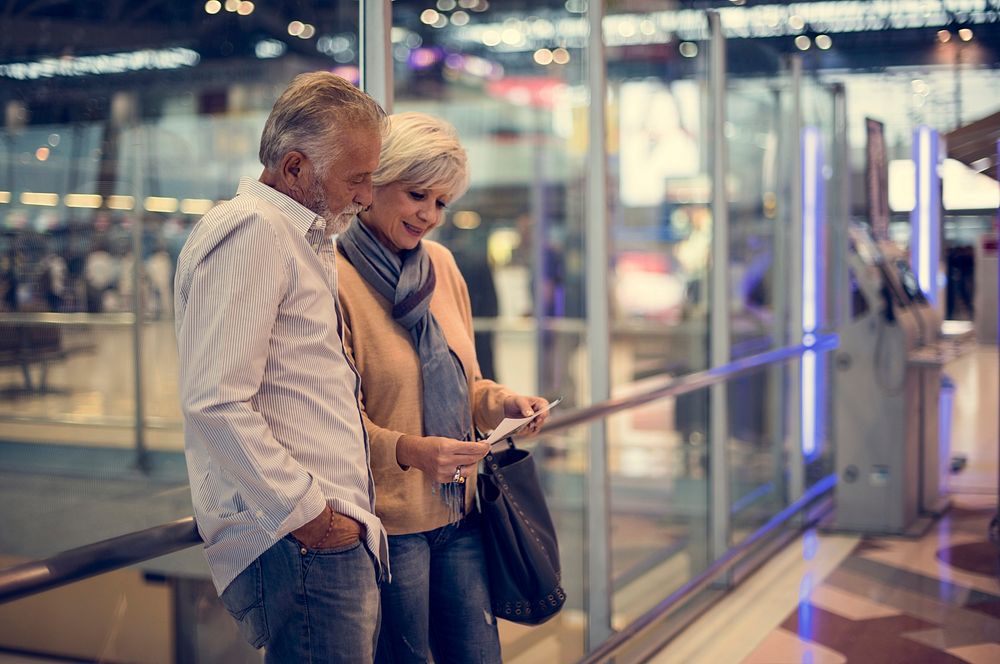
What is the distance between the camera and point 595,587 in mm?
3771

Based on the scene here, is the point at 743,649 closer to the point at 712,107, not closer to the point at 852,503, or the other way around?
the point at 852,503

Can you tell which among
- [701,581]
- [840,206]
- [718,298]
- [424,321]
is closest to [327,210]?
[424,321]

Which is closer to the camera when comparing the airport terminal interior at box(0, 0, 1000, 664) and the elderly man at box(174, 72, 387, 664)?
the elderly man at box(174, 72, 387, 664)

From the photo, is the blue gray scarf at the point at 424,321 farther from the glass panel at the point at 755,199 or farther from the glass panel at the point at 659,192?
the glass panel at the point at 755,199

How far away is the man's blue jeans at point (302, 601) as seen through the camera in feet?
5.29

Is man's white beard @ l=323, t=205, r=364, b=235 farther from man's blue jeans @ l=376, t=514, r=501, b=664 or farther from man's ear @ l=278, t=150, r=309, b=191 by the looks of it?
man's blue jeans @ l=376, t=514, r=501, b=664

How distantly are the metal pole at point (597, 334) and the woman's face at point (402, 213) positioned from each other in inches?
74.0

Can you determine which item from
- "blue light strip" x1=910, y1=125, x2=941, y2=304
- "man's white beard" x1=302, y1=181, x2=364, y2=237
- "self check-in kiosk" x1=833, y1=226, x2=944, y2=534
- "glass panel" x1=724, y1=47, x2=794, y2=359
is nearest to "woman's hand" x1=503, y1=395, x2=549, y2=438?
"man's white beard" x1=302, y1=181, x2=364, y2=237

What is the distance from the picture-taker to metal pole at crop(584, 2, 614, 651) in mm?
3740

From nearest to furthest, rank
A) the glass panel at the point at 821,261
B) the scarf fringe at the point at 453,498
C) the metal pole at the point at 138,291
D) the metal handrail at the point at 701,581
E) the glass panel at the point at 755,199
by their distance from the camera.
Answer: the scarf fringe at the point at 453,498
the metal pole at the point at 138,291
the metal handrail at the point at 701,581
the glass panel at the point at 755,199
the glass panel at the point at 821,261

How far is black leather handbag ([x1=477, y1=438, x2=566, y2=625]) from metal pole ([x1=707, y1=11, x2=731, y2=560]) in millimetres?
2917

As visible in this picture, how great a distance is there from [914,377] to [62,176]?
15.6 ft

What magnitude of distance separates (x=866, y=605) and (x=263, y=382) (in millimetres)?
3614

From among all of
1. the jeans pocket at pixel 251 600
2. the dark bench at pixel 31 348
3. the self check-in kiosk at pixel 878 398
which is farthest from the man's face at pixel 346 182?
A: the self check-in kiosk at pixel 878 398
